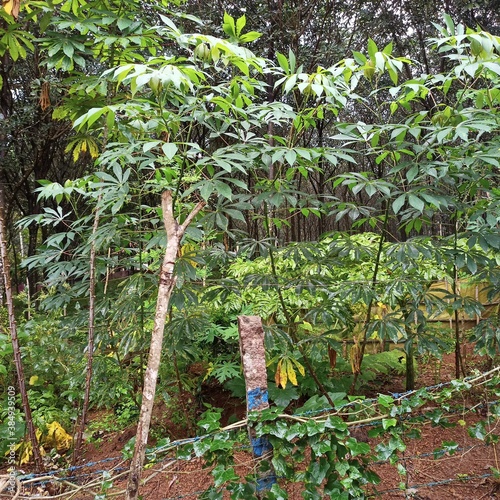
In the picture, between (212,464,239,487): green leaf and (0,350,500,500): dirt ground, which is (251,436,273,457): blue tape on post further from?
(0,350,500,500): dirt ground

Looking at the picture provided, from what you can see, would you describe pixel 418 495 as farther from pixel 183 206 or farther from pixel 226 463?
pixel 183 206

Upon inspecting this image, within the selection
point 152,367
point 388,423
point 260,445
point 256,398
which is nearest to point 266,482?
point 260,445

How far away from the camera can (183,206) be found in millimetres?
2297

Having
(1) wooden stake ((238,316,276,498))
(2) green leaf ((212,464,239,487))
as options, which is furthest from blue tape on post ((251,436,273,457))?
(2) green leaf ((212,464,239,487))

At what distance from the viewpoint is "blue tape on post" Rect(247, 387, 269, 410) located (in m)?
1.52

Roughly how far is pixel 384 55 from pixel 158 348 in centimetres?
151

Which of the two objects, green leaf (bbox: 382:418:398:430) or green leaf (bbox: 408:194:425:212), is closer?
green leaf (bbox: 382:418:398:430)

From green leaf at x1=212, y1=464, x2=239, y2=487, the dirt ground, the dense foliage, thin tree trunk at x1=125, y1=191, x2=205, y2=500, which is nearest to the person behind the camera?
thin tree trunk at x1=125, y1=191, x2=205, y2=500

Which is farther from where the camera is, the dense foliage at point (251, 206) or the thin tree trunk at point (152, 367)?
the dense foliage at point (251, 206)

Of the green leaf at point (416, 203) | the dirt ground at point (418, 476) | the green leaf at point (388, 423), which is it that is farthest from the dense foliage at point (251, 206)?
the dirt ground at point (418, 476)

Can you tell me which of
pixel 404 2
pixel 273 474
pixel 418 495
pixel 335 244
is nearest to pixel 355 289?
pixel 335 244

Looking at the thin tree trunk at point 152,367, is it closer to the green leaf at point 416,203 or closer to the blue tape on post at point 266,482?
the blue tape on post at point 266,482

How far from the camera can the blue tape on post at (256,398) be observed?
1.52m

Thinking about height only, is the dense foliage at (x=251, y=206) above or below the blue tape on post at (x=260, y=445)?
above
